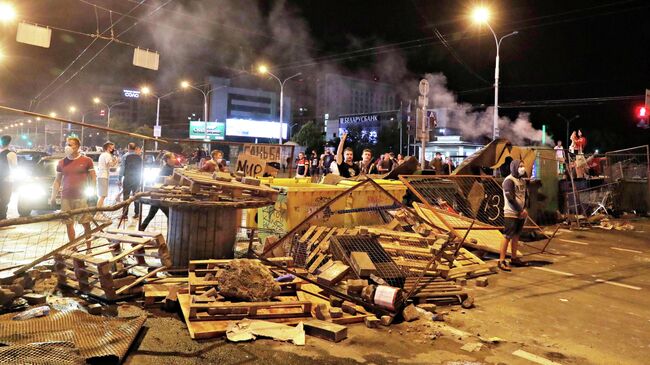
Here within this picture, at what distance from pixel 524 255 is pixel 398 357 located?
20.0 feet

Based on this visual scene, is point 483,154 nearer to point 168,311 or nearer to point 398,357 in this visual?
point 398,357

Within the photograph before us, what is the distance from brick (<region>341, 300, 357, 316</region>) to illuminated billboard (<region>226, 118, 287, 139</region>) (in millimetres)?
74907

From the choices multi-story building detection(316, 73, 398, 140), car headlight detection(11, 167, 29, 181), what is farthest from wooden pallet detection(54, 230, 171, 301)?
multi-story building detection(316, 73, 398, 140)

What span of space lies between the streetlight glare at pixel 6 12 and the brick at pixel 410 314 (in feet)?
54.5

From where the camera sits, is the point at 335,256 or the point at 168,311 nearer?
the point at 168,311

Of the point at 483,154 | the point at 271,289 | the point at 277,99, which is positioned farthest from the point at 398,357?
the point at 277,99

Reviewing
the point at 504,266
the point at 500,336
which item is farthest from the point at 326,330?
the point at 504,266

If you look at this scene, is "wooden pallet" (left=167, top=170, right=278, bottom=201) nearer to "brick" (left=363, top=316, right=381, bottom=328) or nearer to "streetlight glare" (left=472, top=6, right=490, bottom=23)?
"brick" (left=363, top=316, right=381, bottom=328)

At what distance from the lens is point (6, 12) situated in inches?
581

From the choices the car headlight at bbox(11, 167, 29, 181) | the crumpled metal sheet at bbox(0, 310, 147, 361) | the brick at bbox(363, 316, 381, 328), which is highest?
the car headlight at bbox(11, 167, 29, 181)

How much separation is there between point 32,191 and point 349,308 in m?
9.76

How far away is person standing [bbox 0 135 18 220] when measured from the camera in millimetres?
9352

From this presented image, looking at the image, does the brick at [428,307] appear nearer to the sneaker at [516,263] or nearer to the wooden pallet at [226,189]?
the wooden pallet at [226,189]

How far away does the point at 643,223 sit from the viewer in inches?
583
